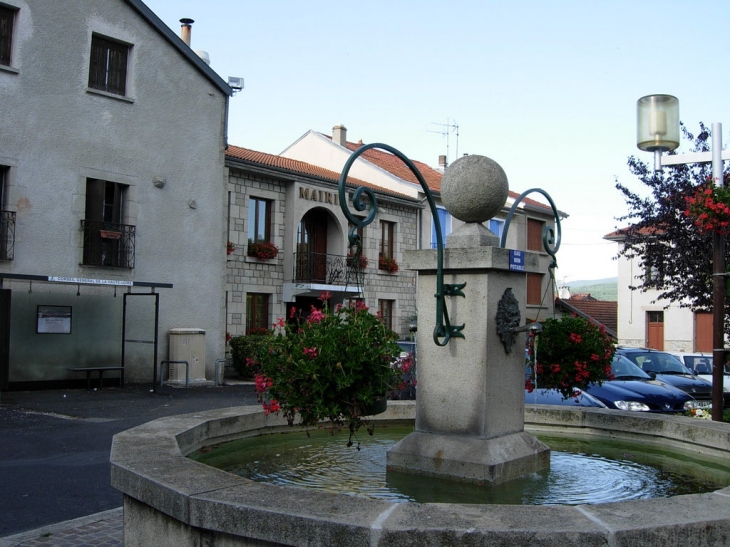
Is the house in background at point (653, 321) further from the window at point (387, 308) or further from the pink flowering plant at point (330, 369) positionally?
the pink flowering plant at point (330, 369)

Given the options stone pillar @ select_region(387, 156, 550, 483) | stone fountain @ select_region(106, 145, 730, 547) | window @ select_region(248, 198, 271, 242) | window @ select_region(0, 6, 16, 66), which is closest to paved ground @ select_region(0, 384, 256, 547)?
stone fountain @ select_region(106, 145, 730, 547)

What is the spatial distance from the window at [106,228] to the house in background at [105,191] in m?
0.03

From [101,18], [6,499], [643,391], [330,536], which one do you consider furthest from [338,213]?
[330,536]

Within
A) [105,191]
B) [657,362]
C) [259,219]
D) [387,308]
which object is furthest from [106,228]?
[657,362]

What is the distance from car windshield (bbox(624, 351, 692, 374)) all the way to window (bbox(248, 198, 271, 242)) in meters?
12.0

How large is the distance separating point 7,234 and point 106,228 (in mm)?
2423

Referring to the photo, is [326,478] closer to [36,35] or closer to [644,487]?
[644,487]

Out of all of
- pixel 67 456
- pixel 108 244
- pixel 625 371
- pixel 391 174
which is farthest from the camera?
pixel 391 174

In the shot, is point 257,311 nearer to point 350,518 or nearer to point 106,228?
point 106,228

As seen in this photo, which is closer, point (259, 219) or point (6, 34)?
point (6, 34)

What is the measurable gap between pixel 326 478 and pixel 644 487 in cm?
215

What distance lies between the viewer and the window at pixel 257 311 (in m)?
24.0

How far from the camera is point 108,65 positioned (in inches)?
737

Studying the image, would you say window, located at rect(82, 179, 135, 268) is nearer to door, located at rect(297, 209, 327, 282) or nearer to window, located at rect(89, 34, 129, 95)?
window, located at rect(89, 34, 129, 95)
